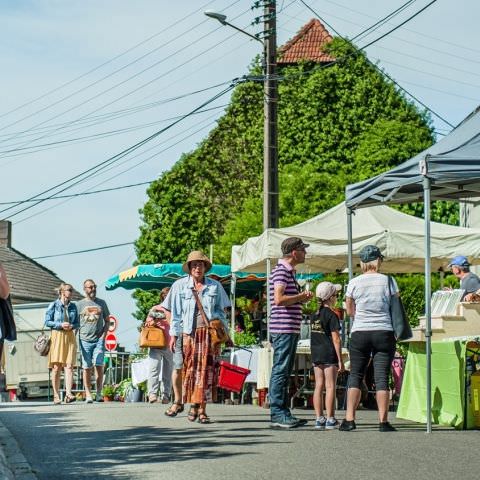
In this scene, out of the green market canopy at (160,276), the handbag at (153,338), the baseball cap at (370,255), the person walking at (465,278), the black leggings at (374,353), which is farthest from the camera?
the green market canopy at (160,276)

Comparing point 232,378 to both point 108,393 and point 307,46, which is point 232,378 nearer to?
point 108,393

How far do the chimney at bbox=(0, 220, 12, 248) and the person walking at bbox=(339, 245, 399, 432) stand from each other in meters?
71.0

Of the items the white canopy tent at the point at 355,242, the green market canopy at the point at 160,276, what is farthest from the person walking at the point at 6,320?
the green market canopy at the point at 160,276

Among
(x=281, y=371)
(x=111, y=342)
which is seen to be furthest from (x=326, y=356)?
(x=111, y=342)

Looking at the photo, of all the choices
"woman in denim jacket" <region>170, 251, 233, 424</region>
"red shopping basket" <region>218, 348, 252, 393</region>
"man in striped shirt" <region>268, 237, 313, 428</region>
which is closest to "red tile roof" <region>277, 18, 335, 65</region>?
"red shopping basket" <region>218, 348, 252, 393</region>

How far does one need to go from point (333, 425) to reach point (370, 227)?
8.76 m

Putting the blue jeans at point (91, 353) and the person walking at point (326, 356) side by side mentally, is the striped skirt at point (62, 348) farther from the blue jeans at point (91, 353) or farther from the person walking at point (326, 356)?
the person walking at point (326, 356)

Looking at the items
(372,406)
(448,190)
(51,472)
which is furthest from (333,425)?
(372,406)

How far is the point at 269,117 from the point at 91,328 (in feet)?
19.7

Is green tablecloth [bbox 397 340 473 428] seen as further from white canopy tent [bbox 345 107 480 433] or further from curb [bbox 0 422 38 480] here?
curb [bbox 0 422 38 480]

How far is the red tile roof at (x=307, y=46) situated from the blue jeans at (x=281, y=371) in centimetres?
4135

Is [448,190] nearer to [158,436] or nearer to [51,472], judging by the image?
[158,436]

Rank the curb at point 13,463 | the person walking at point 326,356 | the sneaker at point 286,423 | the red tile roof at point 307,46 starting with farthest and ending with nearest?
the red tile roof at point 307,46
the person walking at point 326,356
the sneaker at point 286,423
the curb at point 13,463

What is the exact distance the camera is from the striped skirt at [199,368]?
46.9 feet
